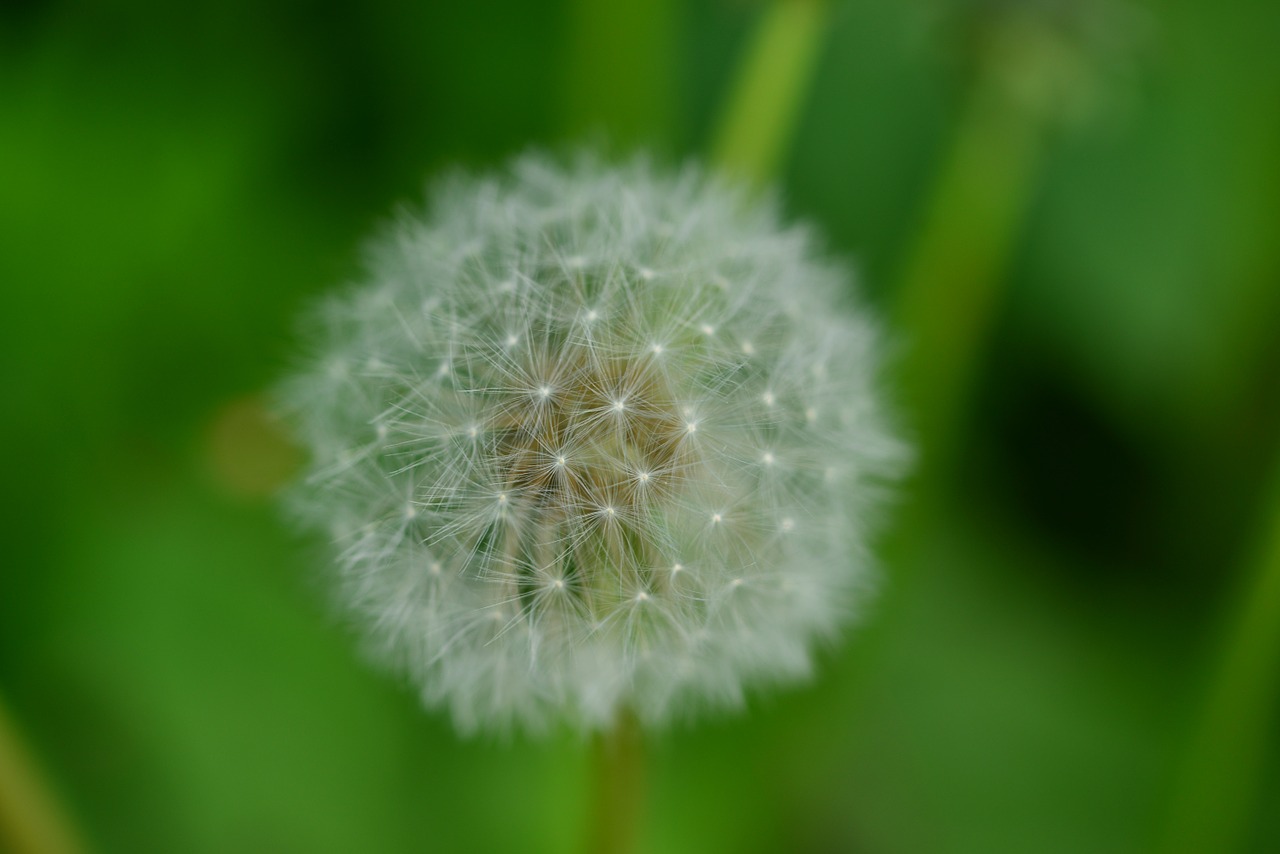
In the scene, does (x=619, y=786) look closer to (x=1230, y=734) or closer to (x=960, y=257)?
(x=1230, y=734)

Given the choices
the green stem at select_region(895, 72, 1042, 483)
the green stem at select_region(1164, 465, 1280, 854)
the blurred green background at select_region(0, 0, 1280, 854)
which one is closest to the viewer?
the green stem at select_region(1164, 465, 1280, 854)

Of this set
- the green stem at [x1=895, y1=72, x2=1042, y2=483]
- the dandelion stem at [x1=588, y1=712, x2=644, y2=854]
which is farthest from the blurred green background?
the dandelion stem at [x1=588, y1=712, x2=644, y2=854]

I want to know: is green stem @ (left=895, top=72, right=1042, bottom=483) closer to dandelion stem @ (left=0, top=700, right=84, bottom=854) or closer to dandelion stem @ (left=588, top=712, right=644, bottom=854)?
dandelion stem @ (left=588, top=712, right=644, bottom=854)

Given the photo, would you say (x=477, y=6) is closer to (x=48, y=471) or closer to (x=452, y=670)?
(x=48, y=471)

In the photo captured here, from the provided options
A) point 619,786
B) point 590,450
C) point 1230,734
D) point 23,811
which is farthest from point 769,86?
point 23,811

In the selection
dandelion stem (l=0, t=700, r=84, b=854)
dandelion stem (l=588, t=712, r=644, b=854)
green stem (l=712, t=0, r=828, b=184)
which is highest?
green stem (l=712, t=0, r=828, b=184)

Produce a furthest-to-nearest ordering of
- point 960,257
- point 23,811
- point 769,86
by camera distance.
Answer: point 960,257
point 769,86
point 23,811

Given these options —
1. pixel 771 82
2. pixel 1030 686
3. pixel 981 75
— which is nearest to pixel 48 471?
pixel 771 82
